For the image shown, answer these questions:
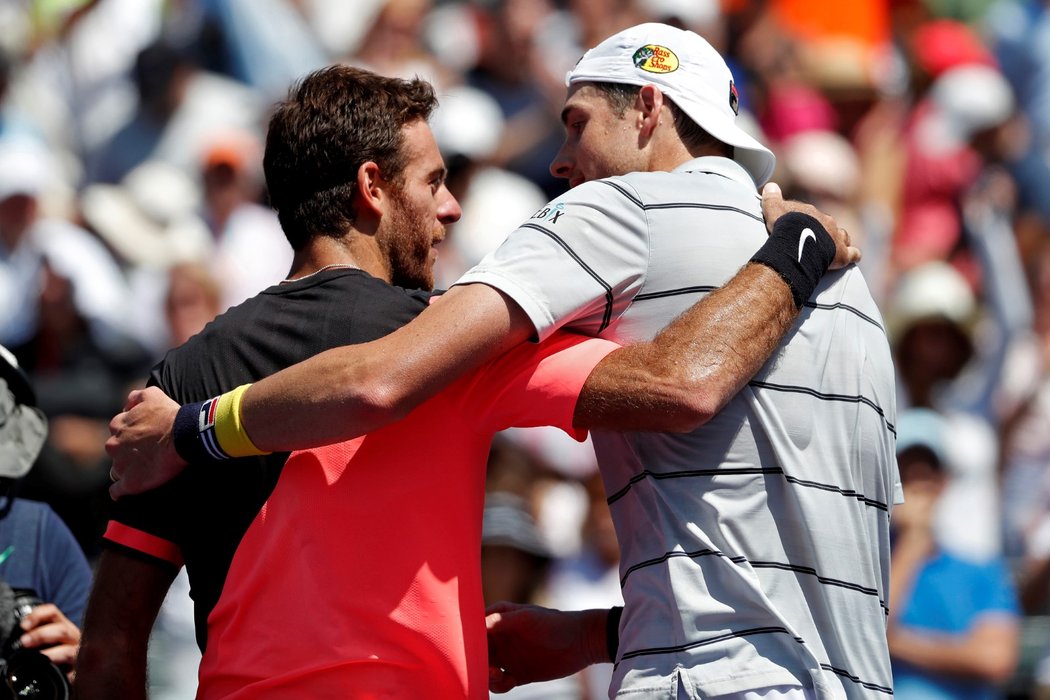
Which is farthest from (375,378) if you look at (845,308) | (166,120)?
(166,120)

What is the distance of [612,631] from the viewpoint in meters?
3.64

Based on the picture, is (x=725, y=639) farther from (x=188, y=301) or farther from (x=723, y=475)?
(x=188, y=301)

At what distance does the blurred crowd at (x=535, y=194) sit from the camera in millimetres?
6781

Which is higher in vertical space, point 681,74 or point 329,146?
point 681,74

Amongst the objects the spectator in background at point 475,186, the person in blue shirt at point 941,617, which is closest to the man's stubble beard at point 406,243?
the person in blue shirt at point 941,617

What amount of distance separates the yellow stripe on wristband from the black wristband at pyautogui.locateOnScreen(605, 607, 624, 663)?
0.98 m

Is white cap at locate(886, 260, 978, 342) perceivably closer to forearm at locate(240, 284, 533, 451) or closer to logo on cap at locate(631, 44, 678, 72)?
logo on cap at locate(631, 44, 678, 72)

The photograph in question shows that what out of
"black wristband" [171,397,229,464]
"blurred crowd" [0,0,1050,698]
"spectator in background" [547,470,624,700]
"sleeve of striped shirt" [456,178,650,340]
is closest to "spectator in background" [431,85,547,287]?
"blurred crowd" [0,0,1050,698]

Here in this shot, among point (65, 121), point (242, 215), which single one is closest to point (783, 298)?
point (242, 215)

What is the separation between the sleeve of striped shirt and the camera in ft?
10.4

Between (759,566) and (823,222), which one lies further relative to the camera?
(823,222)

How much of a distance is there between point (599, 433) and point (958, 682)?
10.7ft

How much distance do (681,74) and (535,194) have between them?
5.27 metres

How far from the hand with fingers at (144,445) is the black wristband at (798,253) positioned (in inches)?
49.7
